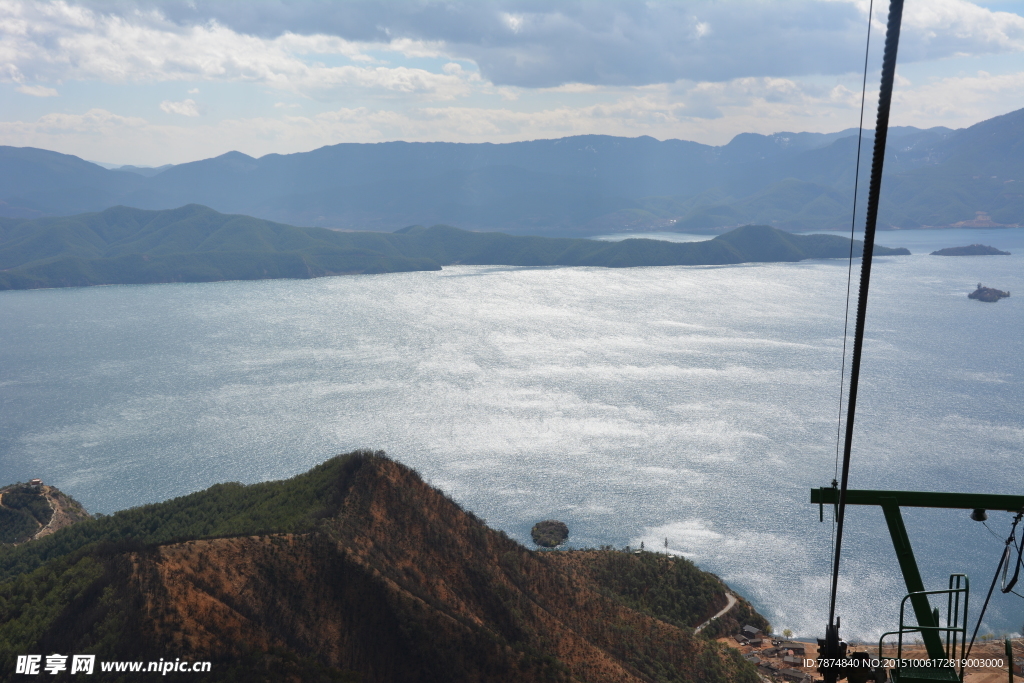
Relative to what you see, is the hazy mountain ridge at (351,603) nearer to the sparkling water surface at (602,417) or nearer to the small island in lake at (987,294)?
the sparkling water surface at (602,417)

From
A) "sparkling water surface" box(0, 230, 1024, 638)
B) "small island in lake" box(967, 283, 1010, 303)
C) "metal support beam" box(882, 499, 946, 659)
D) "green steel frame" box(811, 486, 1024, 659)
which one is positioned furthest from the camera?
Answer: "small island in lake" box(967, 283, 1010, 303)

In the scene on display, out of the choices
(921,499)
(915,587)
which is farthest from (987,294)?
(915,587)

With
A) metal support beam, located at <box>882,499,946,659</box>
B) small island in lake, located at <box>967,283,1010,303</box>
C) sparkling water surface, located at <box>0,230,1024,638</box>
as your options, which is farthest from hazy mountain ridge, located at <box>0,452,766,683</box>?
small island in lake, located at <box>967,283,1010,303</box>

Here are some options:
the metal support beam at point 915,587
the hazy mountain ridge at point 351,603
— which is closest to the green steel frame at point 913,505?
the metal support beam at point 915,587

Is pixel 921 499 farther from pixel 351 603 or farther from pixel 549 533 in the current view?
pixel 549 533

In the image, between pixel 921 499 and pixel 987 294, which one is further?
pixel 987 294

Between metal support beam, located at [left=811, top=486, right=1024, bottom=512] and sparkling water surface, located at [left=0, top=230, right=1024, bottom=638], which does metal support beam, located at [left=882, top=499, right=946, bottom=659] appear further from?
sparkling water surface, located at [left=0, top=230, right=1024, bottom=638]
